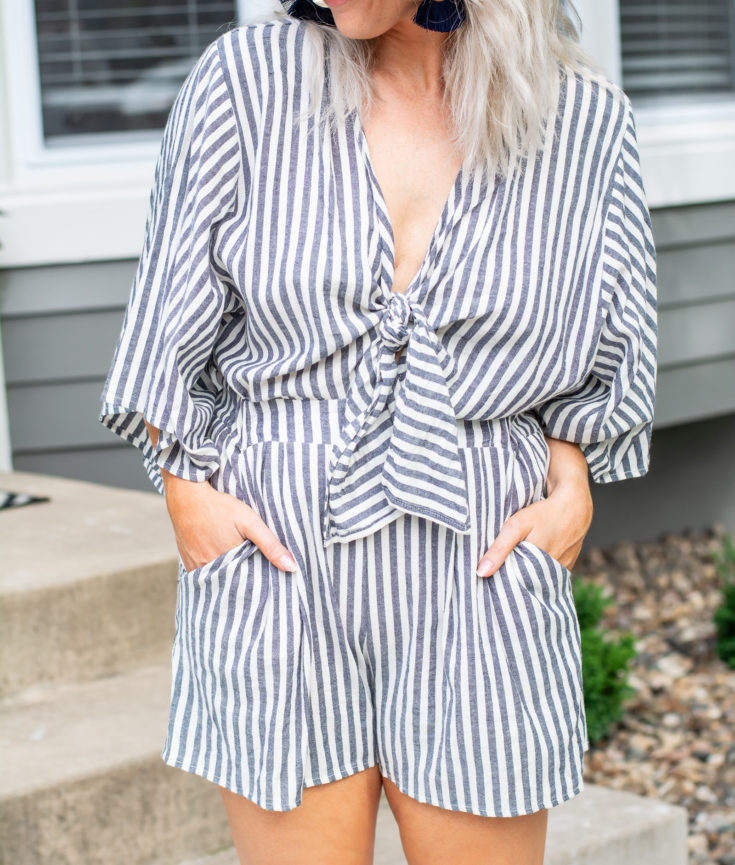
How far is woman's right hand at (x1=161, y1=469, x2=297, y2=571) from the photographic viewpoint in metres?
1.26

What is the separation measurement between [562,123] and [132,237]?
218cm

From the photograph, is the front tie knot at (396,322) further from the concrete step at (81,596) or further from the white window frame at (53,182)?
the white window frame at (53,182)

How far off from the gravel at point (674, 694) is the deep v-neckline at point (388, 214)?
6.46 feet

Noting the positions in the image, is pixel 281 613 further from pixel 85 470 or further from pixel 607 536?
pixel 607 536

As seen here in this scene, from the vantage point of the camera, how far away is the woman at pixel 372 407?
126 centimetres

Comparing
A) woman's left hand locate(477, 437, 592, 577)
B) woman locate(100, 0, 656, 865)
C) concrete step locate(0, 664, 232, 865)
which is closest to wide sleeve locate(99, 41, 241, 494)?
woman locate(100, 0, 656, 865)

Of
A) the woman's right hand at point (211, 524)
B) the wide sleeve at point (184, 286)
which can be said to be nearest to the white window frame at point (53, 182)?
the wide sleeve at point (184, 286)

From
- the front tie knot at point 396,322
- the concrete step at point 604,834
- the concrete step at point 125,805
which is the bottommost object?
the concrete step at point 604,834

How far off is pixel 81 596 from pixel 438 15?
162 centimetres

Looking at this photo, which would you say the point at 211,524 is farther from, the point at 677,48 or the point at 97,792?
the point at 677,48

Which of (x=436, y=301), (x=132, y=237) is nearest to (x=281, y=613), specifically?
(x=436, y=301)

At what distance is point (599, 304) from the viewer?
4.45 feet

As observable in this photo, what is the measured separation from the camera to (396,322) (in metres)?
1.26

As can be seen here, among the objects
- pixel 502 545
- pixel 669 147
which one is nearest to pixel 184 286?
pixel 502 545
